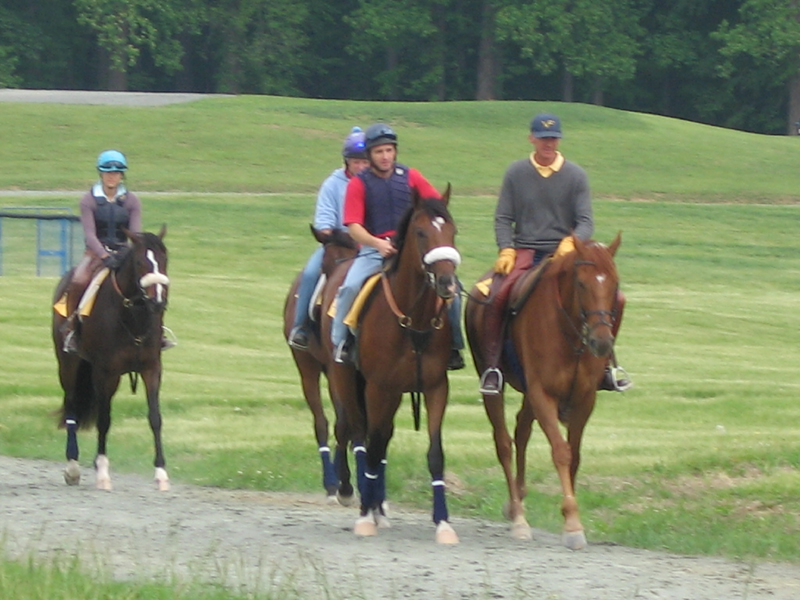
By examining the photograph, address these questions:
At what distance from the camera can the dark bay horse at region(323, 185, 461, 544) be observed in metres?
9.85

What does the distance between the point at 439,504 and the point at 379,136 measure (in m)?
2.52

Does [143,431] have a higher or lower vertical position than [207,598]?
lower

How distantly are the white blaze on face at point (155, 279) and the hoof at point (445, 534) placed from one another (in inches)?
144

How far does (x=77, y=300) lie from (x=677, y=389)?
7.90 metres

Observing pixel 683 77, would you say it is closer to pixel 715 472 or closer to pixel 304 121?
pixel 304 121

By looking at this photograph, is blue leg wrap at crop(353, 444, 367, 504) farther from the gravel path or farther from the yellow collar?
the yellow collar

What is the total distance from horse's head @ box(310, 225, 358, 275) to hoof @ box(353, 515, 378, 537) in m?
2.34

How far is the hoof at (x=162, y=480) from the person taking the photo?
1271cm

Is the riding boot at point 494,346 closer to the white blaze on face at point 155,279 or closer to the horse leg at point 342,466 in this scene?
the horse leg at point 342,466

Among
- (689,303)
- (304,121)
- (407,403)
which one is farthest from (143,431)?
(304,121)

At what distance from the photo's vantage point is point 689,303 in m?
29.0

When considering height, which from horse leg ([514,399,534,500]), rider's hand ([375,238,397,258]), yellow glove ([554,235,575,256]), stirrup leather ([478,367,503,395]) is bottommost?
horse leg ([514,399,534,500])

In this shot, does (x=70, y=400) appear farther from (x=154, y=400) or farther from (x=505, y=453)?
(x=505, y=453)

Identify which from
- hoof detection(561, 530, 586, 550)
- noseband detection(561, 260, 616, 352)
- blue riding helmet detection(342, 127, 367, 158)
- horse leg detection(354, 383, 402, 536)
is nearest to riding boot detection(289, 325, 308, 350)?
blue riding helmet detection(342, 127, 367, 158)
